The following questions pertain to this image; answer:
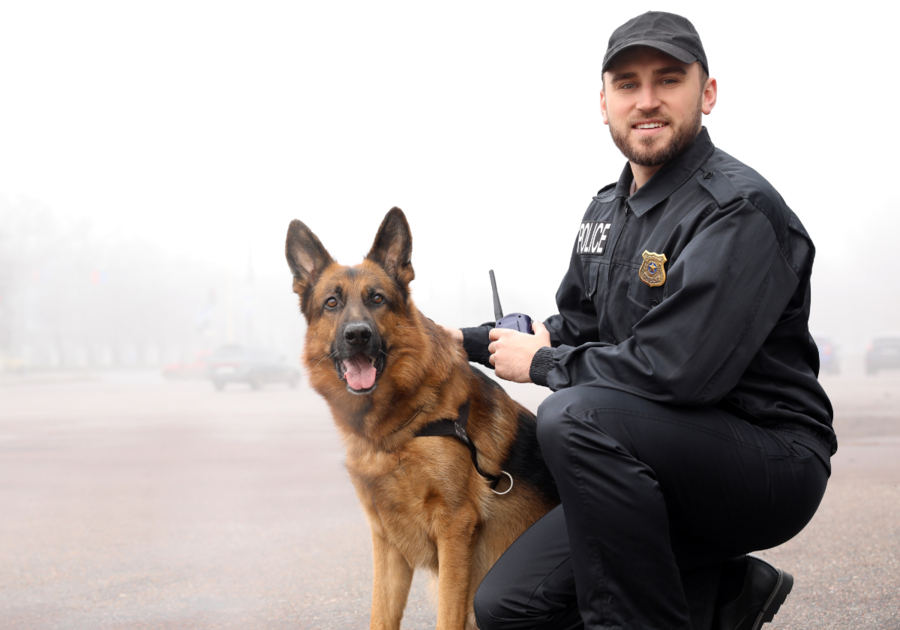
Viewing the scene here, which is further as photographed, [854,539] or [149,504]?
[149,504]

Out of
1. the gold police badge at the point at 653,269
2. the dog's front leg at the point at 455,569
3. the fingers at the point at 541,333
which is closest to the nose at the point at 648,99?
the gold police badge at the point at 653,269

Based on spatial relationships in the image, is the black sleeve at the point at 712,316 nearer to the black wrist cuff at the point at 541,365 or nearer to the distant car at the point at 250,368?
the black wrist cuff at the point at 541,365

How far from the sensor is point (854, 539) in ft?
14.2

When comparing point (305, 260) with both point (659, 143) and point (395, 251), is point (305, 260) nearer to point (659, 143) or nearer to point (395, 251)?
point (395, 251)

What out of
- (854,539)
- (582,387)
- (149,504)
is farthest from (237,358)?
(582,387)

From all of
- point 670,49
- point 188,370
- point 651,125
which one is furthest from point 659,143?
point 188,370

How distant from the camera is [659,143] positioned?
236 centimetres

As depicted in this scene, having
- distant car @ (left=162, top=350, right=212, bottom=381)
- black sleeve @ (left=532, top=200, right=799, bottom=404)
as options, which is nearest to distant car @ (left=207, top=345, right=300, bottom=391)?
distant car @ (left=162, top=350, right=212, bottom=381)

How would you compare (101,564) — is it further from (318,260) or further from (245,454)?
(245,454)

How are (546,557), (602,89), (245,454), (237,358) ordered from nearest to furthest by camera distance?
(546,557), (602,89), (245,454), (237,358)

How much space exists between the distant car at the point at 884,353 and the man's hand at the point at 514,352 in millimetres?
23832

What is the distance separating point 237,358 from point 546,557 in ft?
72.6

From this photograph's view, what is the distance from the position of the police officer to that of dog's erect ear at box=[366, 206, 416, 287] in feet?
2.68

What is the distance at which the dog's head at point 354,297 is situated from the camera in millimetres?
2861
